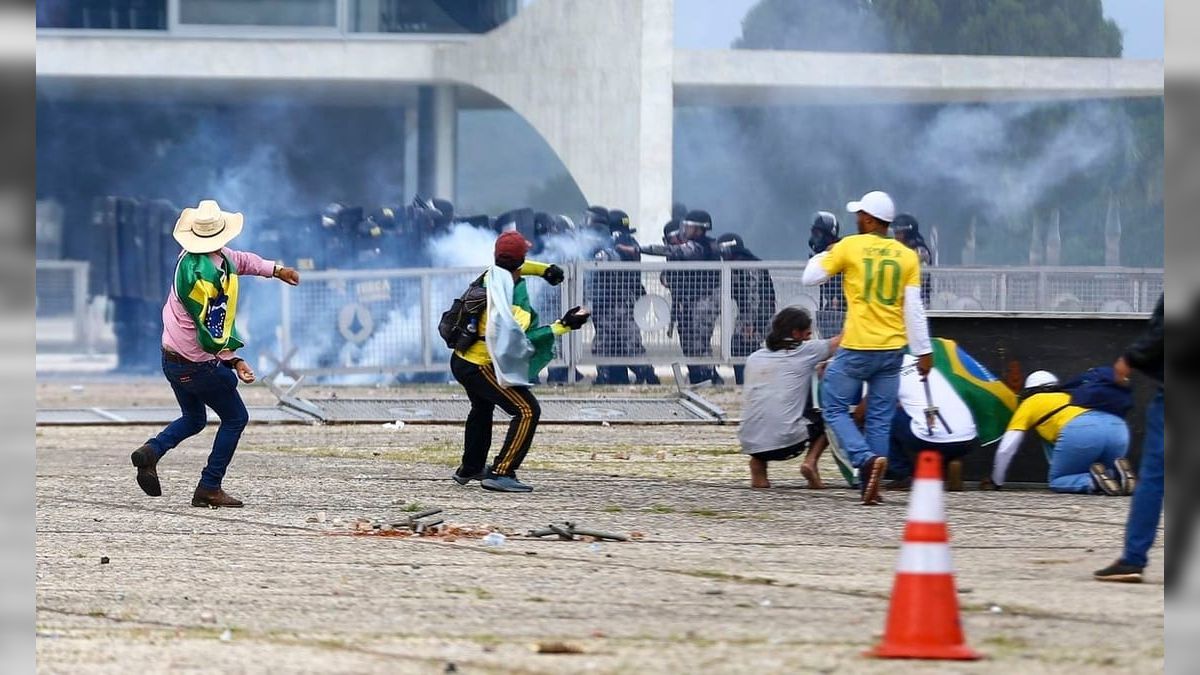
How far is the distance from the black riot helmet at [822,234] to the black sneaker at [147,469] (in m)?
11.0

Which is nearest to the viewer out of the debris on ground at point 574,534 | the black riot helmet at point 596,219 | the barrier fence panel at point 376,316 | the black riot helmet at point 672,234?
the debris on ground at point 574,534

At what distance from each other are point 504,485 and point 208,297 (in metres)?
2.13

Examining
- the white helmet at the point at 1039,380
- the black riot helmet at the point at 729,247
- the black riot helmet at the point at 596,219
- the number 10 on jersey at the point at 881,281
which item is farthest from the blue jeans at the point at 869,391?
the black riot helmet at the point at 596,219

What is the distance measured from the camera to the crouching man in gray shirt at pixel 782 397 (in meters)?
11.4

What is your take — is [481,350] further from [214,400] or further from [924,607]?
[924,607]

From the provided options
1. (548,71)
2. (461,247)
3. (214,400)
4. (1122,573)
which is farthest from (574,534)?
(548,71)

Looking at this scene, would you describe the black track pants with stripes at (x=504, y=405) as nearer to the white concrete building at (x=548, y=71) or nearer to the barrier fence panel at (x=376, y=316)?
the barrier fence panel at (x=376, y=316)

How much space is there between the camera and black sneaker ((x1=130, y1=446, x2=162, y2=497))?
421 inches

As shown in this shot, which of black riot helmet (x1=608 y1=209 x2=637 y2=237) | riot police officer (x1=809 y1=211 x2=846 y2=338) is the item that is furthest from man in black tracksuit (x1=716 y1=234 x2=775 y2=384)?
black riot helmet (x1=608 y1=209 x2=637 y2=237)

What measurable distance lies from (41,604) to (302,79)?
3149 cm

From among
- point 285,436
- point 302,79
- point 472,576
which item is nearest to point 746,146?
point 302,79

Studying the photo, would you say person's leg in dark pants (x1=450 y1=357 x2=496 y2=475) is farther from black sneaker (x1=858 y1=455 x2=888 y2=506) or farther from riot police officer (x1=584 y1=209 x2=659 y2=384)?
riot police officer (x1=584 y1=209 x2=659 y2=384)

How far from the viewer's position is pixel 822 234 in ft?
70.6

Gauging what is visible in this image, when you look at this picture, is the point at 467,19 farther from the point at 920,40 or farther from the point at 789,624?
the point at 789,624
